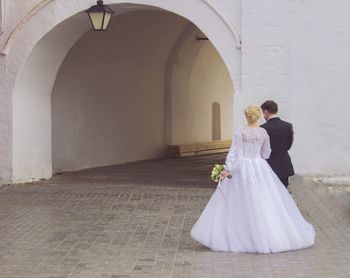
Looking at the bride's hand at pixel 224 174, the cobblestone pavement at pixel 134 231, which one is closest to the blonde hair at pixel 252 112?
the bride's hand at pixel 224 174

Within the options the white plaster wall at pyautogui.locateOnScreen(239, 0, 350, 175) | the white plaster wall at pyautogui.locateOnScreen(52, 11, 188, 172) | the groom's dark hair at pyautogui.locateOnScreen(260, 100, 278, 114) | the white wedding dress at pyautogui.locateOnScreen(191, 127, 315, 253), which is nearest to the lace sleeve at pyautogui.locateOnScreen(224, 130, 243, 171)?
the white wedding dress at pyautogui.locateOnScreen(191, 127, 315, 253)

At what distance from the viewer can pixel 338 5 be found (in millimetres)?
11336

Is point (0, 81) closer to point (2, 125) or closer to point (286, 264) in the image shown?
point (2, 125)

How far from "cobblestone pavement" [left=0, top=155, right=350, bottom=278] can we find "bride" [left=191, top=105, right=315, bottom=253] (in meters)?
0.15

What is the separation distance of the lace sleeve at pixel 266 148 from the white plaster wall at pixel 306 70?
11.8 feet

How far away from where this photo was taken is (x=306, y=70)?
450 inches

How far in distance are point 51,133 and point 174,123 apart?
5.66m

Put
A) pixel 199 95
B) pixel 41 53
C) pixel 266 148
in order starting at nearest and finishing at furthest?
pixel 266 148
pixel 41 53
pixel 199 95

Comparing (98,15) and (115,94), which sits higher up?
(98,15)

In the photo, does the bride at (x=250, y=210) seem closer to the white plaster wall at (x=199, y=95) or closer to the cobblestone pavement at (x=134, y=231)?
the cobblestone pavement at (x=134, y=231)

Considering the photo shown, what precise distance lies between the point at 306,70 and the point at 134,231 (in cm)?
455

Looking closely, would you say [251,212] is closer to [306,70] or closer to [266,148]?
[266,148]

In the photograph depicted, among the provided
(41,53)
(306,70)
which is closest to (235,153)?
(306,70)

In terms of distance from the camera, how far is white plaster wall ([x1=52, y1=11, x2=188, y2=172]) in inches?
590
